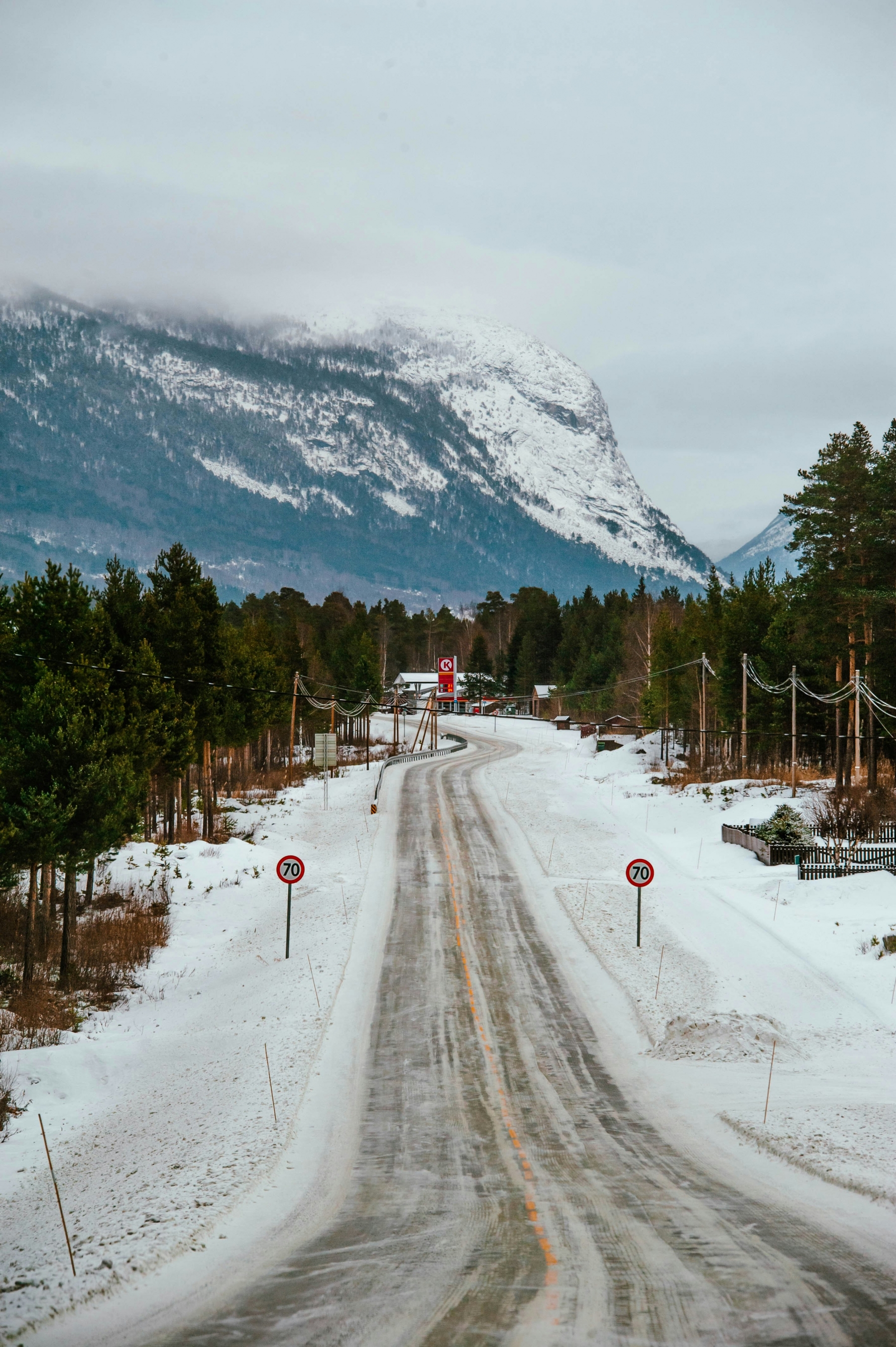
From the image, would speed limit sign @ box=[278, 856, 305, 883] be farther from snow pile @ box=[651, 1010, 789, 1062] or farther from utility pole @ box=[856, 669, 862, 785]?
utility pole @ box=[856, 669, 862, 785]

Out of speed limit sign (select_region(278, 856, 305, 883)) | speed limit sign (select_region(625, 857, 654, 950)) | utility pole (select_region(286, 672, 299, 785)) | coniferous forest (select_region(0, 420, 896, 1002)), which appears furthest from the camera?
utility pole (select_region(286, 672, 299, 785))

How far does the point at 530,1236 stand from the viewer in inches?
403

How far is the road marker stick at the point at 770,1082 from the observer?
1420 cm

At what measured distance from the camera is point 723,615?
68688 millimetres

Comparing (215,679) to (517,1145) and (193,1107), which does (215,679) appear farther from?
(517,1145)

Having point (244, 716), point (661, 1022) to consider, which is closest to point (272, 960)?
point (661, 1022)

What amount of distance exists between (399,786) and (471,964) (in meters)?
30.0

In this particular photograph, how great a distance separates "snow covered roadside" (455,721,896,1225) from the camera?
13758mm

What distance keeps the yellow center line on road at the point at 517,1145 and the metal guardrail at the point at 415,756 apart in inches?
1042

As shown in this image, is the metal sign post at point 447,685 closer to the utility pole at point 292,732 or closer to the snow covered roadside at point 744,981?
the utility pole at point 292,732

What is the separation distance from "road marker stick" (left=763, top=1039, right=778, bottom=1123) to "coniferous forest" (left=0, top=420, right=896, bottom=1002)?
54.9 ft

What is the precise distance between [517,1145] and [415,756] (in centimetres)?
5746

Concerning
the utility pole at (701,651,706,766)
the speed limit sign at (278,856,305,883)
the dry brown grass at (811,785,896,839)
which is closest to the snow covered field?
the speed limit sign at (278,856,305,883)

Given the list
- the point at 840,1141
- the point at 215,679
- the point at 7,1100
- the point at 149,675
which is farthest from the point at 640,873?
the point at 215,679
